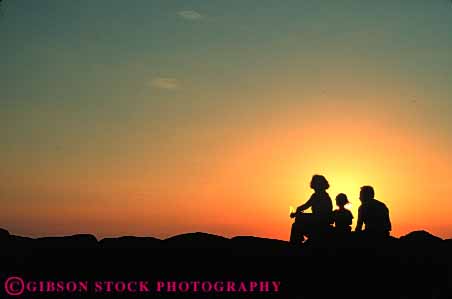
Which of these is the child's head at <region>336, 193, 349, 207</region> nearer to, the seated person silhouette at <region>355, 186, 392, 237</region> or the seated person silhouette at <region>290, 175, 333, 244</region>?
the seated person silhouette at <region>290, 175, 333, 244</region>

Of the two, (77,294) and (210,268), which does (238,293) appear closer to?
(210,268)

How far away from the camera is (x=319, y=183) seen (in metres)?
15.9

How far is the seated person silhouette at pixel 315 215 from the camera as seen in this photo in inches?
615

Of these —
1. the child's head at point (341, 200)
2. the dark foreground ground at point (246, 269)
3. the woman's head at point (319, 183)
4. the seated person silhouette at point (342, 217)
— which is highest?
the woman's head at point (319, 183)

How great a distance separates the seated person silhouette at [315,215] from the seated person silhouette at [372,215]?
82 centimetres

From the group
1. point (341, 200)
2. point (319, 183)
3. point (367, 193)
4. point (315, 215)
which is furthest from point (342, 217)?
point (319, 183)

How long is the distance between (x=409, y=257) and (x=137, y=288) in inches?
260

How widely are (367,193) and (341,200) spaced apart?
30.4 inches

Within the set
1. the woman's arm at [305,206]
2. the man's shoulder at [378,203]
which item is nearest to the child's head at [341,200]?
the woman's arm at [305,206]

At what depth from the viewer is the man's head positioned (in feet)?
50.9

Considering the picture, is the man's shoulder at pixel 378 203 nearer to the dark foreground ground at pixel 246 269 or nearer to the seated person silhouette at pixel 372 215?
the seated person silhouette at pixel 372 215

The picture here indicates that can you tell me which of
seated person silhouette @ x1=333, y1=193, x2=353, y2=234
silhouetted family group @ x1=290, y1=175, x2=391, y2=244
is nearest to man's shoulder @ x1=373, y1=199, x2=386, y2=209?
silhouetted family group @ x1=290, y1=175, x2=391, y2=244

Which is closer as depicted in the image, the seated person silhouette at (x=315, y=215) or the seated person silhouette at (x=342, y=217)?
the seated person silhouette at (x=315, y=215)

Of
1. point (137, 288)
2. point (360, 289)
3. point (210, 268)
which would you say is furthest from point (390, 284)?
point (137, 288)
